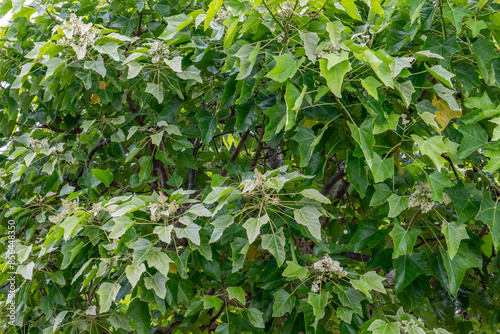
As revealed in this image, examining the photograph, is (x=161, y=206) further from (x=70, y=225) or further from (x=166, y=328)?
(x=166, y=328)

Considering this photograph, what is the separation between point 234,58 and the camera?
1.72 meters

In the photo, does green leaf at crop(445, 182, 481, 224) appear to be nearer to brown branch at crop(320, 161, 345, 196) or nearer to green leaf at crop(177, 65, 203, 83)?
brown branch at crop(320, 161, 345, 196)

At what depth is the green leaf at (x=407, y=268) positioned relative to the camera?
178 centimetres

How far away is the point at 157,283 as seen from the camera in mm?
1688

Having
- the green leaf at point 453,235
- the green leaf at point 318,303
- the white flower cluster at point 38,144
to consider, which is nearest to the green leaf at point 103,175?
the white flower cluster at point 38,144

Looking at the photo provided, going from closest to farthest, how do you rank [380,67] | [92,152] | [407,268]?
[380,67], [407,268], [92,152]

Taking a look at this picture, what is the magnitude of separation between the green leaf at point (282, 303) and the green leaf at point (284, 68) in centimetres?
82

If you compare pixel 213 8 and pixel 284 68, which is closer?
pixel 284 68

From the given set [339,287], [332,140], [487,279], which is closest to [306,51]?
[332,140]

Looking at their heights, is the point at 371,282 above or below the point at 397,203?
below

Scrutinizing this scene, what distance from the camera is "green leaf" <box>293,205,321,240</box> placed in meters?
1.57

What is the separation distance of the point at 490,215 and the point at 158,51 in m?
1.42

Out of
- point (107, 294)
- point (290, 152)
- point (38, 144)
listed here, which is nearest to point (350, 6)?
point (290, 152)

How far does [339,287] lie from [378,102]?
678 millimetres
